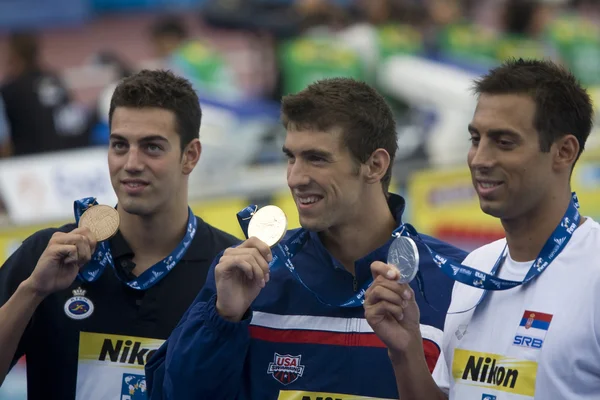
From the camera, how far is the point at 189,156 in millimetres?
5074

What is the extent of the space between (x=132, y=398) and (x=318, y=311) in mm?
881

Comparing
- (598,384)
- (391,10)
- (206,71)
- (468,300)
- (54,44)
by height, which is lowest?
(598,384)

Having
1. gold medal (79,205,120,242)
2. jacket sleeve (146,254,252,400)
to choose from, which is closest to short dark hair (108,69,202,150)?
gold medal (79,205,120,242)

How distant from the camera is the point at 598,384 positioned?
11.7 feet

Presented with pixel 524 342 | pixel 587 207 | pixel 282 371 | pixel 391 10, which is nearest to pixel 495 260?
pixel 524 342

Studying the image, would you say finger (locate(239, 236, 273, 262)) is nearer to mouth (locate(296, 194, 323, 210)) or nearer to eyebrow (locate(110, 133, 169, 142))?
mouth (locate(296, 194, 323, 210))

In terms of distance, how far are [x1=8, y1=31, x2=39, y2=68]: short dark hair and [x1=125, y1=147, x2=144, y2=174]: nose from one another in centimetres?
673

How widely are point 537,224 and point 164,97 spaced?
179 cm

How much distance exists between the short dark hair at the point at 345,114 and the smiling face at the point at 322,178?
0.13 feet

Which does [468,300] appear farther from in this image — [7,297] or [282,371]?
[7,297]

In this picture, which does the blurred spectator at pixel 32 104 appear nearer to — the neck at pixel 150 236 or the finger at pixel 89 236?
the neck at pixel 150 236

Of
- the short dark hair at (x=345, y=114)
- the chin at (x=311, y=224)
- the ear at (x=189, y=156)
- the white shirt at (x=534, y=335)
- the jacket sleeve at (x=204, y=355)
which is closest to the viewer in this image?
the white shirt at (x=534, y=335)

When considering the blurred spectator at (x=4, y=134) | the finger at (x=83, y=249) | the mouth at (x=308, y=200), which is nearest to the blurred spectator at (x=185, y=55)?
the blurred spectator at (x=4, y=134)

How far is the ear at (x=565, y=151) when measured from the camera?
3.86 metres
